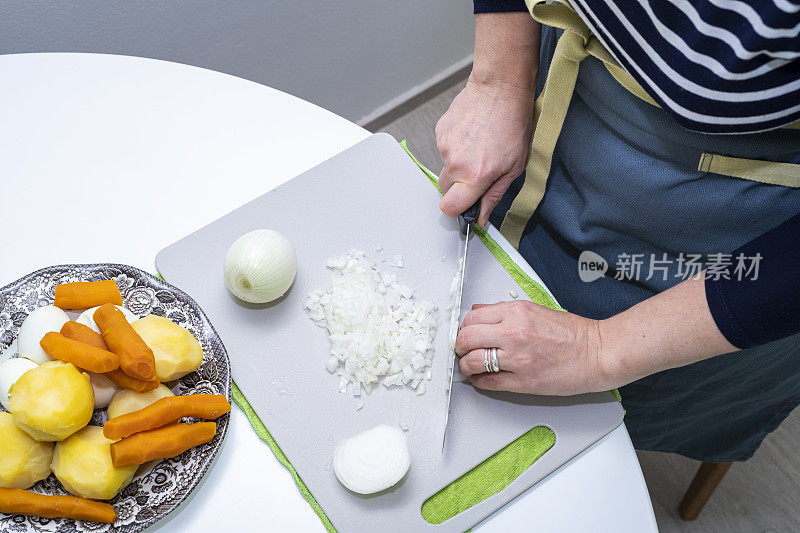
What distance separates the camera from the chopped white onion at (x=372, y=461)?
2.79 feet

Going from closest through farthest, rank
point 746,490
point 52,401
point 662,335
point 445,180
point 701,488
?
point 52,401 → point 662,335 → point 445,180 → point 701,488 → point 746,490

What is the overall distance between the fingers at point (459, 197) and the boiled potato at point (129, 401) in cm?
49

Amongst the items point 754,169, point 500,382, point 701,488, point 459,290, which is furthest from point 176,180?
point 701,488

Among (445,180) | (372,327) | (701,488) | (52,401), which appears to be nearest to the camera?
(52,401)

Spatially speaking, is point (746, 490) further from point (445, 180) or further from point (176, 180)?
point (176, 180)

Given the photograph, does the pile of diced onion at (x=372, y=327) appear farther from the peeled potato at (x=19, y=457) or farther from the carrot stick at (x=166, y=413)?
the peeled potato at (x=19, y=457)

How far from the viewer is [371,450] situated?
0.87 metres

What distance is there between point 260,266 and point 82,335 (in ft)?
0.78

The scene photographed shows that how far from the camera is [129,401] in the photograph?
799 millimetres

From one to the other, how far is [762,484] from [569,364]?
127 centimetres

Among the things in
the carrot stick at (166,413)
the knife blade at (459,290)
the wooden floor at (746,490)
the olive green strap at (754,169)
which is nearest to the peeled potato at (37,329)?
the carrot stick at (166,413)

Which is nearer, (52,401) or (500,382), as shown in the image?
(52,401)

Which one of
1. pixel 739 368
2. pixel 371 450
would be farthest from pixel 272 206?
pixel 739 368

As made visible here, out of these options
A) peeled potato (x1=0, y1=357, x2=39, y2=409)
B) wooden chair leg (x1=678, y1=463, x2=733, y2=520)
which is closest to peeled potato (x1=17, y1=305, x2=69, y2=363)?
peeled potato (x1=0, y1=357, x2=39, y2=409)
